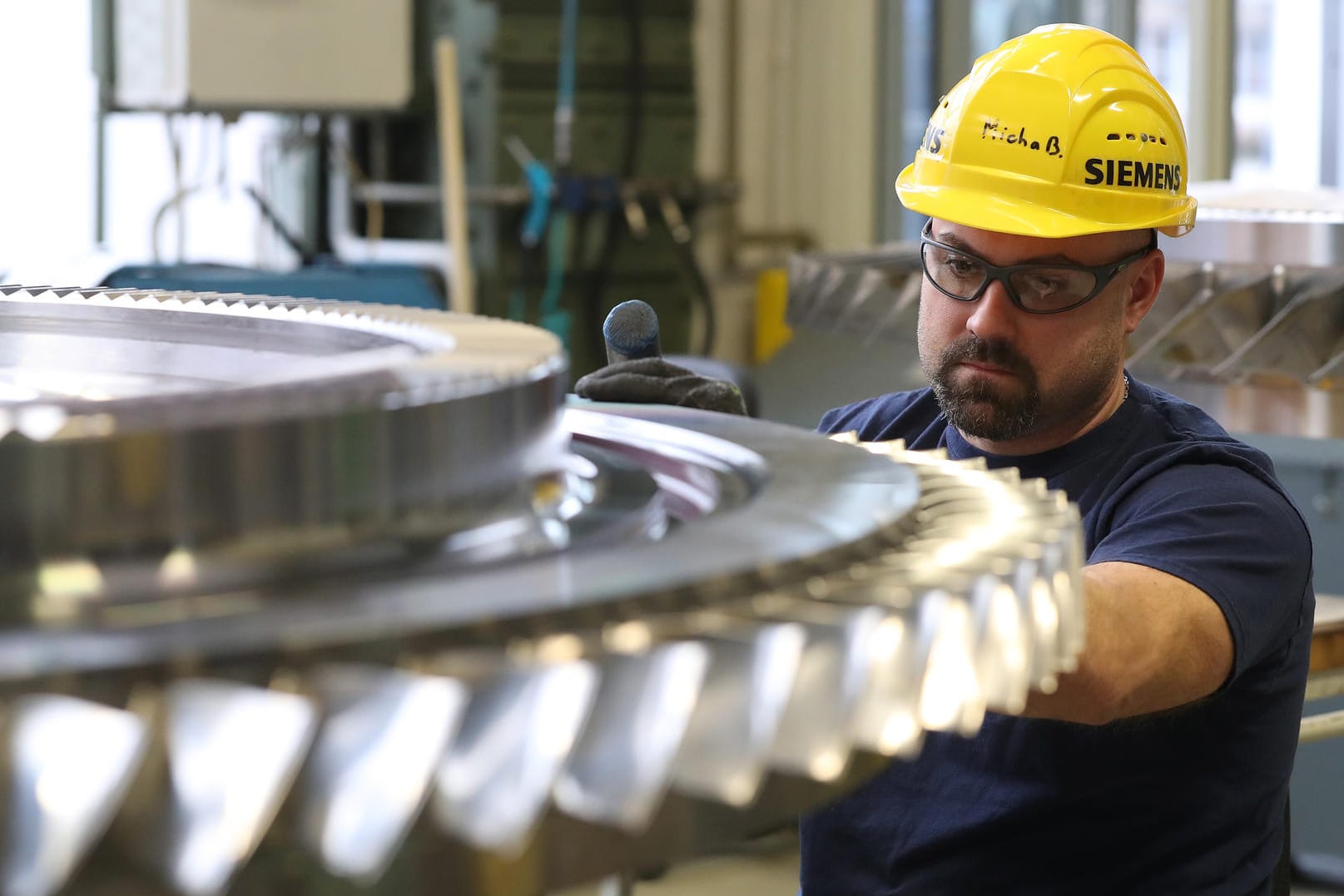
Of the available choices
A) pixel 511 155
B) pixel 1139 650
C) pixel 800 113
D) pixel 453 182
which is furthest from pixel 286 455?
pixel 800 113

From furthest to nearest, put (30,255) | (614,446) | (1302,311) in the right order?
(30,255)
(1302,311)
(614,446)

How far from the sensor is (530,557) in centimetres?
59

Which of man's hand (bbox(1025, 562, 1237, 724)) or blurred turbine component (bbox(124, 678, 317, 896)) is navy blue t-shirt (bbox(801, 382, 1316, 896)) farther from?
blurred turbine component (bbox(124, 678, 317, 896))

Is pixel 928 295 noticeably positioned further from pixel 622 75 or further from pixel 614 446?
pixel 622 75

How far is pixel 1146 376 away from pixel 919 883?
Result: 131cm

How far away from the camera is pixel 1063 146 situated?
1.43 m

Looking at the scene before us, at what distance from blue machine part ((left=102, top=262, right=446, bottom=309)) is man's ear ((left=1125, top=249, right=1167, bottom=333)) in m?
1.51

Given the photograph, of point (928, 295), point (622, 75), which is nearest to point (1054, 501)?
point (928, 295)

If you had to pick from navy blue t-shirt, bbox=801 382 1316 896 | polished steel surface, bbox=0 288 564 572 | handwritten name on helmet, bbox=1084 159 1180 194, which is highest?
handwritten name on helmet, bbox=1084 159 1180 194

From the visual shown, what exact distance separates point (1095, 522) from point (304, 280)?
1.98 m

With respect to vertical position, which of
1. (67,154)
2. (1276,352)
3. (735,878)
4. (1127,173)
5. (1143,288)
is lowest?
(735,878)

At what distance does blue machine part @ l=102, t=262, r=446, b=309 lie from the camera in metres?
2.82

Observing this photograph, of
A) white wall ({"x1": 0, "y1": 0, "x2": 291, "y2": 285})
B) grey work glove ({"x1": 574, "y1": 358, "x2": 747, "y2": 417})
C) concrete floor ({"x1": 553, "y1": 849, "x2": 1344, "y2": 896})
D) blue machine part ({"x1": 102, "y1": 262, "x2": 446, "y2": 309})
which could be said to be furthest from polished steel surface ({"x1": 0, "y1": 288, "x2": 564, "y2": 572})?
white wall ({"x1": 0, "y1": 0, "x2": 291, "y2": 285})

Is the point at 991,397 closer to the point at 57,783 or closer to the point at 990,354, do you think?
the point at 990,354
